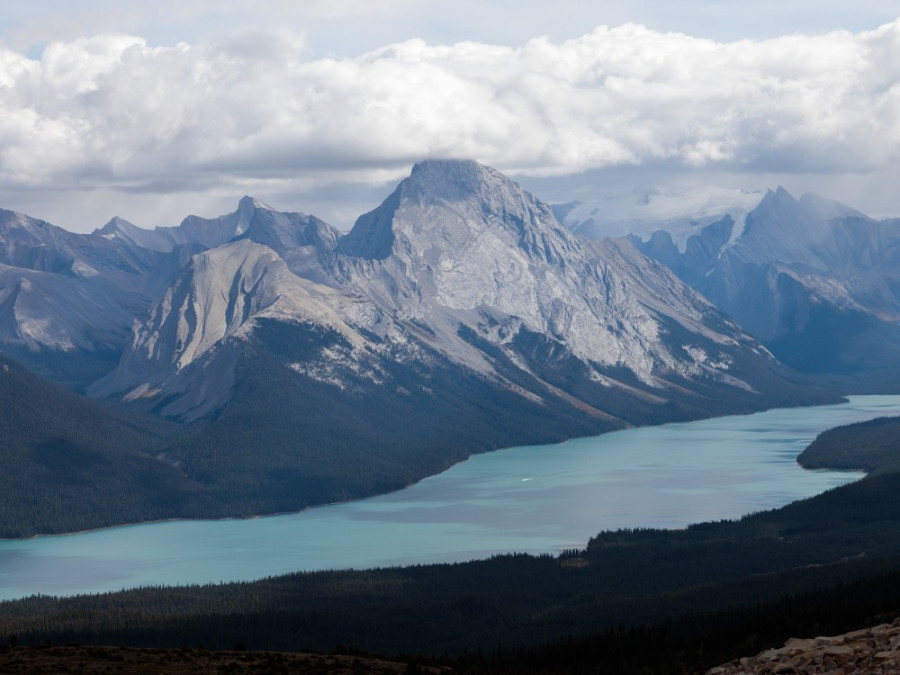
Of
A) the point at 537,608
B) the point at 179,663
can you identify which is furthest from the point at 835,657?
the point at 537,608

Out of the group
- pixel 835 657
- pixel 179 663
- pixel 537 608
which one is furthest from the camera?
pixel 537 608

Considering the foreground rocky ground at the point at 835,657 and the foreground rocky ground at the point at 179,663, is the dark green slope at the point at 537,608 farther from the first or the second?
the foreground rocky ground at the point at 835,657

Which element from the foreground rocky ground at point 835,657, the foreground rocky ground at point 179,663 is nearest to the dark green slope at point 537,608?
the foreground rocky ground at point 179,663

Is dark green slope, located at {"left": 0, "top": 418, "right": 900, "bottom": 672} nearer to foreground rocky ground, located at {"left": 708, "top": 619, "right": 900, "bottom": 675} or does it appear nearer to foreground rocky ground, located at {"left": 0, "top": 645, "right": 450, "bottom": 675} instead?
foreground rocky ground, located at {"left": 0, "top": 645, "right": 450, "bottom": 675}

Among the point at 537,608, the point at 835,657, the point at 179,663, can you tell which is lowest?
the point at 537,608

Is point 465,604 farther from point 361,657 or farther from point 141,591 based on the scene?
point 361,657

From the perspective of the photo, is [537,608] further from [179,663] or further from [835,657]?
[835,657]

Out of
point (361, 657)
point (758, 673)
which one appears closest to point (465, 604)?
point (361, 657)
